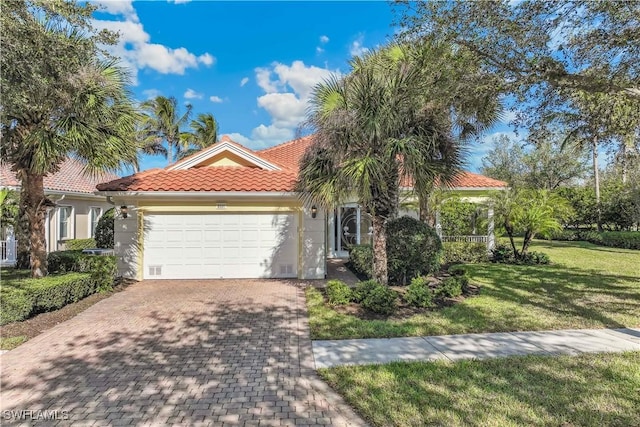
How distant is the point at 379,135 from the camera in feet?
27.7

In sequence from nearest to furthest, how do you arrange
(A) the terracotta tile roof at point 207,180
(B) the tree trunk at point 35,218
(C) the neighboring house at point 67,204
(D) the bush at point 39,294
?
(D) the bush at point 39,294 < (B) the tree trunk at point 35,218 < (A) the terracotta tile roof at point 207,180 < (C) the neighboring house at point 67,204

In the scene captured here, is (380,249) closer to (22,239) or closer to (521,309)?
(521,309)

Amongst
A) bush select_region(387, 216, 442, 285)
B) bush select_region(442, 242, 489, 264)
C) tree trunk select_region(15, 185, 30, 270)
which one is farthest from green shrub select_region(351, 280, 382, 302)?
tree trunk select_region(15, 185, 30, 270)

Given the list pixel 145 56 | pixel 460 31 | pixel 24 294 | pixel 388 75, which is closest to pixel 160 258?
pixel 24 294

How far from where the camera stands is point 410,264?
11133 millimetres

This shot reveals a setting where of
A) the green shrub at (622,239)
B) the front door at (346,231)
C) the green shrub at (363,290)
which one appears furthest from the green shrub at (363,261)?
the green shrub at (622,239)

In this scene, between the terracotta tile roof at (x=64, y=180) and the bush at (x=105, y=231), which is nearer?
the terracotta tile roof at (x=64, y=180)

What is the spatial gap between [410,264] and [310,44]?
389 inches

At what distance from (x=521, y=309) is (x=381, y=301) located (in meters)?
3.37

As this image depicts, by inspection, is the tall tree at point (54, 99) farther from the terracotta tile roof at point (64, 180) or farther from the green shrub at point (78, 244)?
the green shrub at point (78, 244)

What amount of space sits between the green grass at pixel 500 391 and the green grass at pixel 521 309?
1566 millimetres

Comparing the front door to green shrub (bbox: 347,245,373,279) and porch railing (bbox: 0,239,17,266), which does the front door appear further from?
porch railing (bbox: 0,239,17,266)

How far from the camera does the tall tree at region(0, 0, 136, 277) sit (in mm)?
6117

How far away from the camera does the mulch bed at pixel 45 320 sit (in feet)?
22.8
